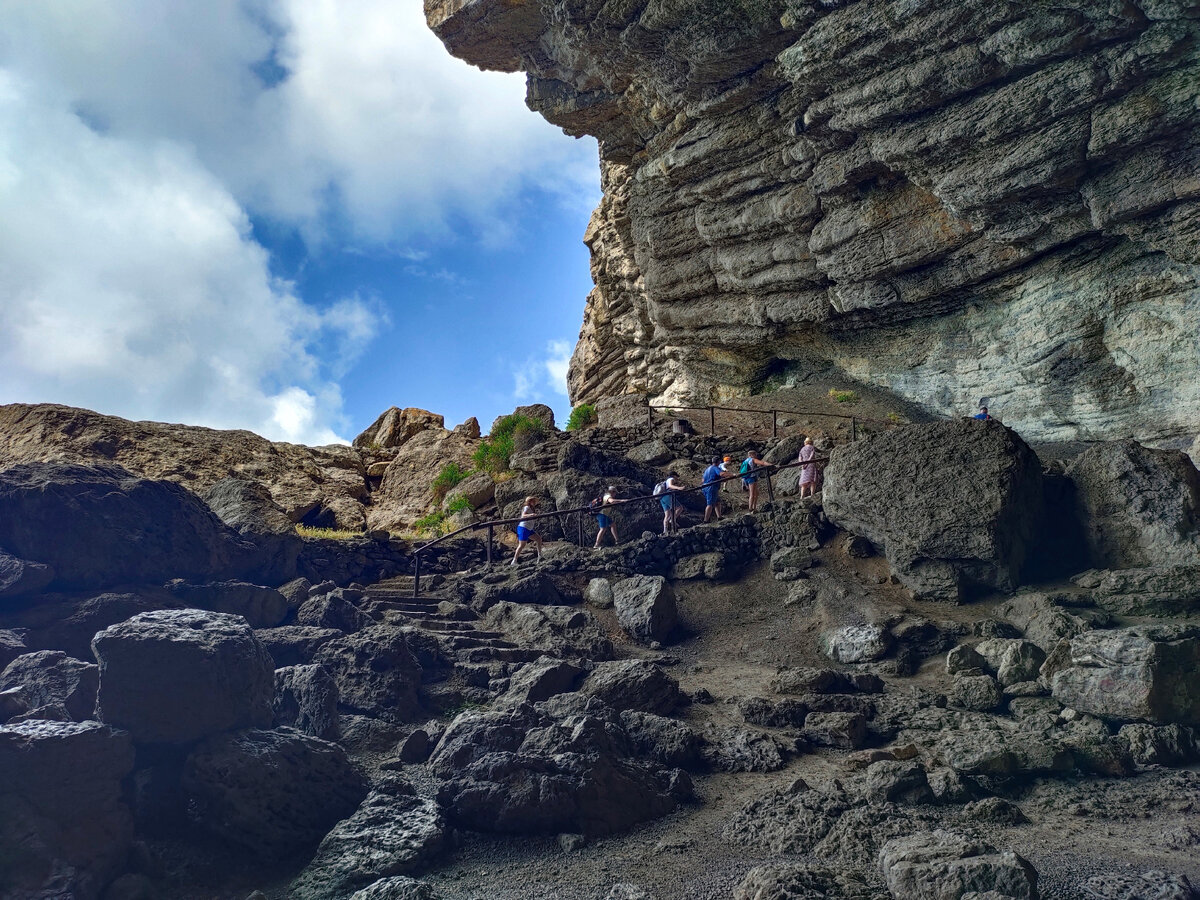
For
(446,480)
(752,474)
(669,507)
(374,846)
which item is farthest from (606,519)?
(374,846)

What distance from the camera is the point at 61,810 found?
6.14 metres

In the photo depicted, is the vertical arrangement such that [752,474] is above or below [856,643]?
above

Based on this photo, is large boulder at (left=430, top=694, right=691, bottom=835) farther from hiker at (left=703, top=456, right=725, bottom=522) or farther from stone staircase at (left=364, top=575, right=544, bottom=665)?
hiker at (left=703, top=456, right=725, bottom=522)

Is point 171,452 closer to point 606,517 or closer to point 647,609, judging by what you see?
point 606,517

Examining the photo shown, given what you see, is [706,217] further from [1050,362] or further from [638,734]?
[638,734]

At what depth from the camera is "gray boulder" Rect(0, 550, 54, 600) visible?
1026 cm

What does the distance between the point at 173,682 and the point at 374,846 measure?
2.38 meters

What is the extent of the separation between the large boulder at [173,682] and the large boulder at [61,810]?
0.35 m

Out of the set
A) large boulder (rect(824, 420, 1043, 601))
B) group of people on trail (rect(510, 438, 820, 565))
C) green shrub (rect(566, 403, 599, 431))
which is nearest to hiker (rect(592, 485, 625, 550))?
group of people on trail (rect(510, 438, 820, 565))

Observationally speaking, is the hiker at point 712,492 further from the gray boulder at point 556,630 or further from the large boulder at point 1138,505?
the large boulder at point 1138,505

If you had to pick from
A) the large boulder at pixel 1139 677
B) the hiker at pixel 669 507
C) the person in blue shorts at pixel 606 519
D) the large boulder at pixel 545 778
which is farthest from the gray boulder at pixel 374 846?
the hiker at pixel 669 507

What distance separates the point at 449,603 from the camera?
14.4m

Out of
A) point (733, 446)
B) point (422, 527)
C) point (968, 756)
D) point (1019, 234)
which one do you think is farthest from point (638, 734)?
point (1019, 234)

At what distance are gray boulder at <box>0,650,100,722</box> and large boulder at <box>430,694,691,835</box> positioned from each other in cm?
345
